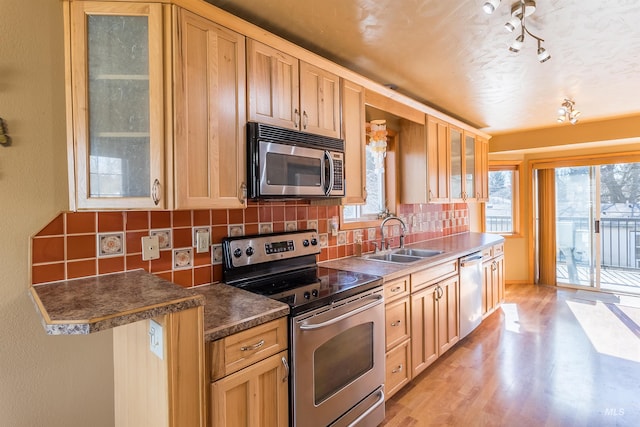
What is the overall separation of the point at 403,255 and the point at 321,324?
5.37 feet

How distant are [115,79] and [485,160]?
14.4 ft

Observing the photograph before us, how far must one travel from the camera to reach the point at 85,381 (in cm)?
143

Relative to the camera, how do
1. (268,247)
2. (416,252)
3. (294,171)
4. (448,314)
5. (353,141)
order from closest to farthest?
(294,171), (268,247), (353,141), (448,314), (416,252)

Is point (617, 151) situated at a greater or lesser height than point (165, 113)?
greater

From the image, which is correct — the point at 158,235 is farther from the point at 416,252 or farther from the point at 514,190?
the point at 514,190

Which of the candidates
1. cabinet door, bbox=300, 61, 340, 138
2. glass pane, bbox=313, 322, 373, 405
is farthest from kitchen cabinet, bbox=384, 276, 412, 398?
cabinet door, bbox=300, 61, 340, 138

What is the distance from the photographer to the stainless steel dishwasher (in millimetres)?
3025

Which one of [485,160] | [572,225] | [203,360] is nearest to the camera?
[203,360]

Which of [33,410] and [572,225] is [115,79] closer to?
[33,410]

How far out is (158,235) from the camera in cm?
164

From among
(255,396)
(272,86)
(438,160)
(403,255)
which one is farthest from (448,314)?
(272,86)

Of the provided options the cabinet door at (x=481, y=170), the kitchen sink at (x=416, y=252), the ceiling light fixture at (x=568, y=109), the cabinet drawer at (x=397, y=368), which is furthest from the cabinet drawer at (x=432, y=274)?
Answer: the ceiling light fixture at (x=568, y=109)

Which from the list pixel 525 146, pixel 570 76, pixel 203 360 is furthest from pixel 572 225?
pixel 203 360

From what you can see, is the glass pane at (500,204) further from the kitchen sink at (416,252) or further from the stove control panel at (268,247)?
the stove control panel at (268,247)
